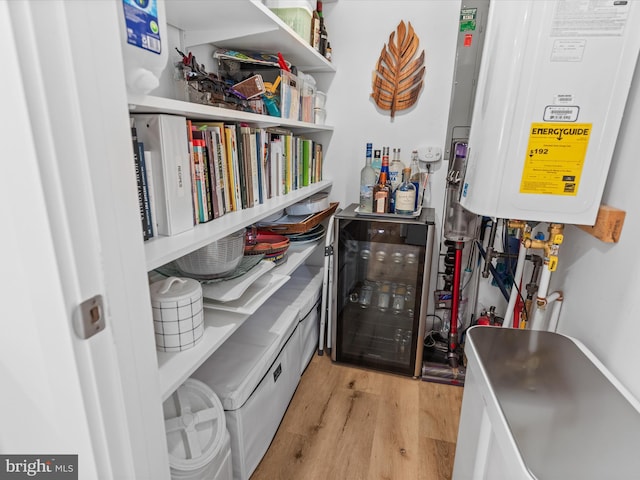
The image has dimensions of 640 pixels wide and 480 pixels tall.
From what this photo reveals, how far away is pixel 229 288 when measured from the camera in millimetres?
1150

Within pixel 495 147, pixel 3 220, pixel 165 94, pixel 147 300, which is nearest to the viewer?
pixel 3 220

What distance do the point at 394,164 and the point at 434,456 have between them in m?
1.51

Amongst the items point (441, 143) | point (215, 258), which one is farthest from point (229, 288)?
point (441, 143)

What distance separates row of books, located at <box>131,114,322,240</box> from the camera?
0.88 m

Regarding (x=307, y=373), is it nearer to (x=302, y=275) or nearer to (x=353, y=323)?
(x=353, y=323)

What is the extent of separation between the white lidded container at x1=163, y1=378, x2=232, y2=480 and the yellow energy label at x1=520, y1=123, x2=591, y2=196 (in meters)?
→ 1.19

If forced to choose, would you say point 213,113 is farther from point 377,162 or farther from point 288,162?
point 377,162

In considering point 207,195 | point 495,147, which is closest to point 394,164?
point 495,147

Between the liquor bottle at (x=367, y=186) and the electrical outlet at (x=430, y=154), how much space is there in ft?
1.05

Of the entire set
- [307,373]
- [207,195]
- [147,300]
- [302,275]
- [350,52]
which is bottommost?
[307,373]

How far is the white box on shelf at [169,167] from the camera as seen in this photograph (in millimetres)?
874

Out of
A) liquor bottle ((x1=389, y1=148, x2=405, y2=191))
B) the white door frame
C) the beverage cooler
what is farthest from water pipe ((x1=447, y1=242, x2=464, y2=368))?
the white door frame

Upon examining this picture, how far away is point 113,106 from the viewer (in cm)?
54

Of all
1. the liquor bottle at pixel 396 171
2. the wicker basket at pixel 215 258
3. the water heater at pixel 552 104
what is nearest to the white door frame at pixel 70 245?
the wicker basket at pixel 215 258
